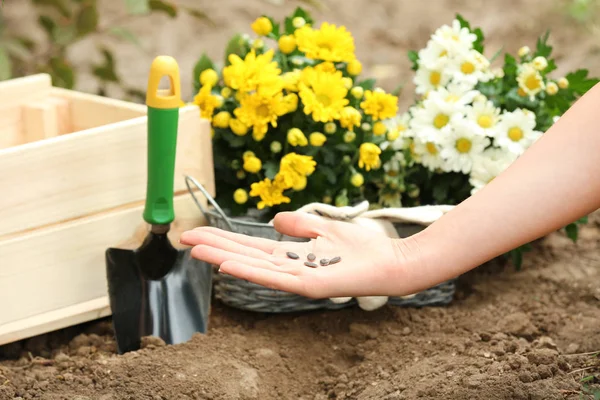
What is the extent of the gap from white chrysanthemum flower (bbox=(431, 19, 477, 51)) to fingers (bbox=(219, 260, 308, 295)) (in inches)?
33.6

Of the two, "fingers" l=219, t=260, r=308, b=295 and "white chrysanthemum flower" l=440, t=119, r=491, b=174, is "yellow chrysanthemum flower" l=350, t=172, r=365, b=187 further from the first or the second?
"fingers" l=219, t=260, r=308, b=295

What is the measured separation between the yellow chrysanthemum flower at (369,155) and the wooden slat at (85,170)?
1.06 ft

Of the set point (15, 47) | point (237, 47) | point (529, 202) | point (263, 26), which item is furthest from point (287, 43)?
point (15, 47)

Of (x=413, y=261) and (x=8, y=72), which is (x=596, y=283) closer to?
(x=413, y=261)

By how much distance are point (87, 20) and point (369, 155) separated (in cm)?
117

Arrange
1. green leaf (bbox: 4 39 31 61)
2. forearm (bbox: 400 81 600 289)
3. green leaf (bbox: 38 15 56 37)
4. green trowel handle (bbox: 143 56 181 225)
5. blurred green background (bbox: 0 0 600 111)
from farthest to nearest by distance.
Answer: blurred green background (bbox: 0 0 600 111), green leaf (bbox: 38 15 56 37), green leaf (bbox: 4 39 31 61), green trowel handle (bbox: 143 56 181 225), forearm (bbox: 400 81 600 289)

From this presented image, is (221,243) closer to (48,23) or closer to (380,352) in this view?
(380,352)

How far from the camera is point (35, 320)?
5.49 feet

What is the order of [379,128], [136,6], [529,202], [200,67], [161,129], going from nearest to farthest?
1. [529,202]
2. [161,129]
3. [379,128]
4. [200,67]
5. [136,6]

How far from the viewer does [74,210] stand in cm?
169

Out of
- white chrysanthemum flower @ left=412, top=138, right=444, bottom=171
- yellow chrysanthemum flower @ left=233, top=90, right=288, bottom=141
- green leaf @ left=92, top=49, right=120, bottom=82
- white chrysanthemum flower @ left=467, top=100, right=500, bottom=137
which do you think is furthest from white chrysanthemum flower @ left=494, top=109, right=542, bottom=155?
green leaf @ left=92, top=49, right=120, bottom=82

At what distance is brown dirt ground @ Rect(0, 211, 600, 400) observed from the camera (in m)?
1.47

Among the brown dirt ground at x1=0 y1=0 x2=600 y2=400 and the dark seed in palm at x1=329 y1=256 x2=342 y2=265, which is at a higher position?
the dark seed in palm at x1=329 y1=256 x2=342 y2=265

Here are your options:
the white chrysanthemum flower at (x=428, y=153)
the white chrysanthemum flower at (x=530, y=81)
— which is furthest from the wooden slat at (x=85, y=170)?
the white chrysanthemum flower at (x=530, y=81)
